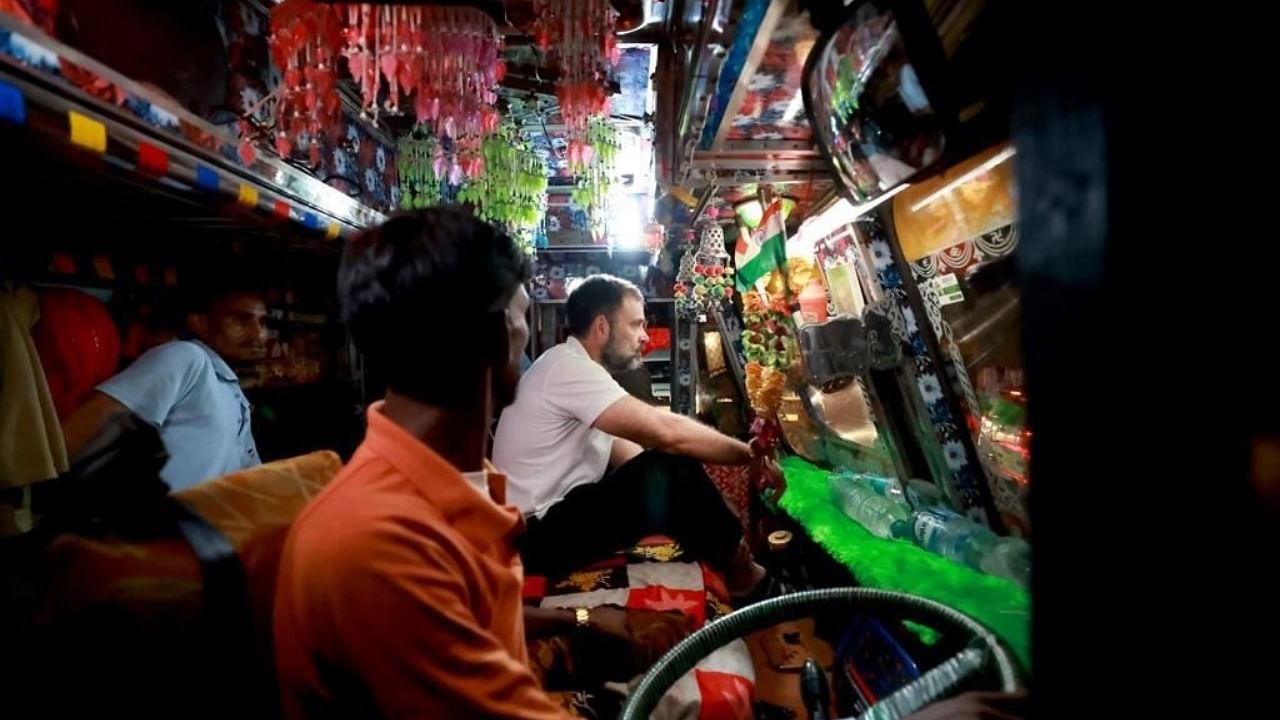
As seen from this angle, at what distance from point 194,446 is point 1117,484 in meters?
4.17

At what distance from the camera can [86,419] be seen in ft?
10.6

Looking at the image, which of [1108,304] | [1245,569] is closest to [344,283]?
[1108,304]

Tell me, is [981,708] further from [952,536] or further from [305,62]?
[305,62]

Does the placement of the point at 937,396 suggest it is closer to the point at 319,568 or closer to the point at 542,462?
the point at 542,462

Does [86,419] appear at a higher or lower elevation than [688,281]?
lower

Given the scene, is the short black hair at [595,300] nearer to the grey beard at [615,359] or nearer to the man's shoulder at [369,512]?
the grey beard at [615,359]

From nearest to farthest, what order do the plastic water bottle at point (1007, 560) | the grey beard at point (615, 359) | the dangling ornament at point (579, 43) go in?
1. the plastic water bottle at point (1007, 560)
2. the dangling ornament at point (579, 43)
3. the grey beard at point (615, 359)

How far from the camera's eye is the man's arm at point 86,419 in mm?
3168

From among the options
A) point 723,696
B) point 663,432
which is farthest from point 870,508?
point 723,696

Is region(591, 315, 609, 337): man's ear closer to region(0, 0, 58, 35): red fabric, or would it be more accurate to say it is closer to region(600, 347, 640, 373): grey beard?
region(600, 347, 640, 373): grey beard

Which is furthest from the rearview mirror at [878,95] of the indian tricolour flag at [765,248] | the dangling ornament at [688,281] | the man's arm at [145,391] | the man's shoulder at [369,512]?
the dangling ornament at [688,281]

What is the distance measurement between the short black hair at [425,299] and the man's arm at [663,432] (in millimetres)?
1737

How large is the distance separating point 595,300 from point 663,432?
114 centimetres

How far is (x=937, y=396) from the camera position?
11.1 ft
